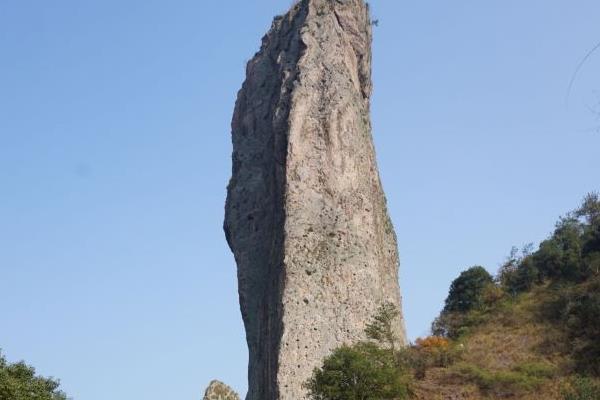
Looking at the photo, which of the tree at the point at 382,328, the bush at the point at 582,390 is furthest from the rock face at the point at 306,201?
the bush at the point at 582,390

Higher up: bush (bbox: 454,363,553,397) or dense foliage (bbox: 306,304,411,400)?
bush (bbox: 454,363,553,397)

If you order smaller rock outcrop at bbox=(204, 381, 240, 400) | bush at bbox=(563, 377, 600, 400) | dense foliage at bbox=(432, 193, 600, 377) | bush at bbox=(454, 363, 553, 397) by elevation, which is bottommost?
bush at bbox=(563, 377, 600, 400)

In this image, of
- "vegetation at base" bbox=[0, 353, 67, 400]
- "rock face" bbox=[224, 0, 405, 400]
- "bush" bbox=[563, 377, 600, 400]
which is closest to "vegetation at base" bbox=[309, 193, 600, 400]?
"bush" bbox=[563, 377, 600, 400]

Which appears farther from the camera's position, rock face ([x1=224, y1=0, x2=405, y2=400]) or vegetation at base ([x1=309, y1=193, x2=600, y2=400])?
rock face ([x1=224, y1=0, x2=405, y2=400])

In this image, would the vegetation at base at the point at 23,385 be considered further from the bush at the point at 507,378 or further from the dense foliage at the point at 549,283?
the dense foliage at the point at 549,283

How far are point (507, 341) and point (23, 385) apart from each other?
2097cm

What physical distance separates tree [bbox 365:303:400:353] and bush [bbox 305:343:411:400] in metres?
5.33

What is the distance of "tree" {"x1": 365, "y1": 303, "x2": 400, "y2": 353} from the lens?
111 ft

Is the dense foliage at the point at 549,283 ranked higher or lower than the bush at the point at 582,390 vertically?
higher

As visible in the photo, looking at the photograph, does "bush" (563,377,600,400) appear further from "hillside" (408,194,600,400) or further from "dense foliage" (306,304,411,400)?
"dense foliage" (306,304,411,400)

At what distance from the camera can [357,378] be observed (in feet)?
88.3

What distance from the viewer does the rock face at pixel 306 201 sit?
34.8m

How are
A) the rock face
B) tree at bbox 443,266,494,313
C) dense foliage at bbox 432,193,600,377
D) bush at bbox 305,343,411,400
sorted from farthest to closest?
1. tree at bbox 443,266,494,313
2. dense foliage at bbox 432,193,600,377
3. the rock face
4. bush at bbox 305,343,411,400

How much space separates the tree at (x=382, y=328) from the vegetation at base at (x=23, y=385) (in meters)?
12.0
